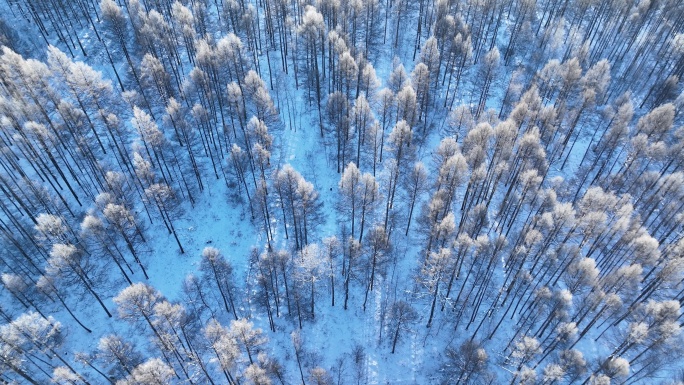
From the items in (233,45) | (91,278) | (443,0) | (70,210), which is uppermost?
(443,0)

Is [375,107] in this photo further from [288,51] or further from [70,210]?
[70,210]

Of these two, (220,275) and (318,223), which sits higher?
(318,223)

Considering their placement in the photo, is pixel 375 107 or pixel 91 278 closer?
pixel 91 278

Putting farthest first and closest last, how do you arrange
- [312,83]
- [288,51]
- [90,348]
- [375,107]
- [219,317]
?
1. [288,51]
2. [312,83]
3. [375,107]
4. [219,317]
5. [90,348]

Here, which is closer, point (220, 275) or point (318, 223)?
point (220, 275)

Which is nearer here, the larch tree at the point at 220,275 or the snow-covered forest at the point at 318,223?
the snow-covered forest at the point at 318,223

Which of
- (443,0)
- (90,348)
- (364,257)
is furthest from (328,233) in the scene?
(443,0)

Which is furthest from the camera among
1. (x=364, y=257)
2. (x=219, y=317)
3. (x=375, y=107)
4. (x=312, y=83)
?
(x=312, y=83)

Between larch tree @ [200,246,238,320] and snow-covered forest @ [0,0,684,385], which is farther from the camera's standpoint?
larch tree @ [200,246,238,320]
